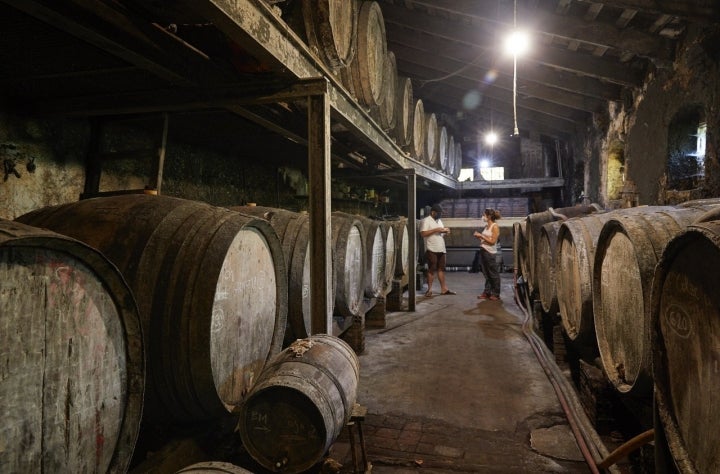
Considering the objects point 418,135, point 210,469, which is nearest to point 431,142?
point 418,135

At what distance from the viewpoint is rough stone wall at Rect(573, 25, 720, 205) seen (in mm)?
4367

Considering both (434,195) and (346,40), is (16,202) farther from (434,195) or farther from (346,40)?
(434,195)

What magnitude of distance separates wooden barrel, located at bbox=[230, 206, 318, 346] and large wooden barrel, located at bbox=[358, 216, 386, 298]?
1.66 meters

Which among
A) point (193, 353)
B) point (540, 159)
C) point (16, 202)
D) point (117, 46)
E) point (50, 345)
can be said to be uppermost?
point (540, 159)

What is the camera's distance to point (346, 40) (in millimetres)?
3740

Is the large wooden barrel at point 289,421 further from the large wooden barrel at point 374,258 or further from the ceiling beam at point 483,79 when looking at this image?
the ceiling beam at point 483,79

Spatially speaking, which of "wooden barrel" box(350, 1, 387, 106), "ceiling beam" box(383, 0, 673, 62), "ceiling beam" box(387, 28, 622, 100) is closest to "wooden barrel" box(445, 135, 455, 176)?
"ceiling beam" box(387, 28, 622, 100)

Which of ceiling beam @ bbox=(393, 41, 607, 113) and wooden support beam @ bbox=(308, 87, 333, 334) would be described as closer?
wooden support beam @ bbox=(308, 87, 333, 334)

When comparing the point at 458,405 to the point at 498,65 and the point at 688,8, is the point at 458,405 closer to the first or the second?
the point at 688,8

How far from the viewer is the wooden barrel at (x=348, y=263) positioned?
407cm

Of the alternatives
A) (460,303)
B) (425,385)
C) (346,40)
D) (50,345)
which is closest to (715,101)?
(346,40)

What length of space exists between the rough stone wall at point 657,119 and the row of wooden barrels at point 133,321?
4.49 metres

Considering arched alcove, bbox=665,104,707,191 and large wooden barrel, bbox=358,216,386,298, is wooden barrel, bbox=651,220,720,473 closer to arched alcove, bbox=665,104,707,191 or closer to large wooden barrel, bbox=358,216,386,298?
large wooden barrel, bbox=358,216,386,298

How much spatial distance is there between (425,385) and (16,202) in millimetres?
3605
